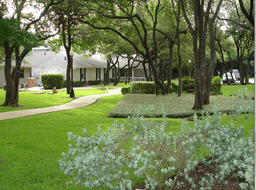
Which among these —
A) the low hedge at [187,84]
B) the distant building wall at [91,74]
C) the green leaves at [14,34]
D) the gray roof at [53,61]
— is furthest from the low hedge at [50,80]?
the green leaves at [14,34]

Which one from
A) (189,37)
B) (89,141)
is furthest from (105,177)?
(189,37)

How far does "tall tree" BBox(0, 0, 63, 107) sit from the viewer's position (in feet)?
34.5

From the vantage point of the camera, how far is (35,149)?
225 inches

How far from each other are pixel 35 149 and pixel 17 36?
259 inches

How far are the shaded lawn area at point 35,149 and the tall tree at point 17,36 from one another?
11.3ft

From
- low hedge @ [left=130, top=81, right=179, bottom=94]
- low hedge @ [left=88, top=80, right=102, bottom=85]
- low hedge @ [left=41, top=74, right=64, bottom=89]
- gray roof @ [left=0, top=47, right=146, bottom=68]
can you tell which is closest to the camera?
low hedge @ [left=130, top=81, right=179, bottom=94]

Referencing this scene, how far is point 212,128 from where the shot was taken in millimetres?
3312

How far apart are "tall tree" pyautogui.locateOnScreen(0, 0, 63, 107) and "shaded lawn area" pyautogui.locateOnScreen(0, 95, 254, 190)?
A: 345 cm

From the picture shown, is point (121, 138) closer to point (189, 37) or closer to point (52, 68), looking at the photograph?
point (189, 37)

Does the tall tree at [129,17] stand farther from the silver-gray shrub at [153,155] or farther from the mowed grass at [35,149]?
the silver-gray shrub at [153,155]

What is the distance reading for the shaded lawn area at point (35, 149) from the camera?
4.00 m

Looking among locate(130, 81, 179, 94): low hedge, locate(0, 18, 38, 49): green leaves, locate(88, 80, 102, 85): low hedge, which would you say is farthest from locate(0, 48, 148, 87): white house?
locate(0, 18, 38, 49): green leaves

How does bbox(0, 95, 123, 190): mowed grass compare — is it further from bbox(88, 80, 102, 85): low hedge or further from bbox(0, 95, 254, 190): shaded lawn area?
bbox(88, 80, 102, 85): low hedge

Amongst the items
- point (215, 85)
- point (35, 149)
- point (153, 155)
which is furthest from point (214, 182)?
point (215, 85)
